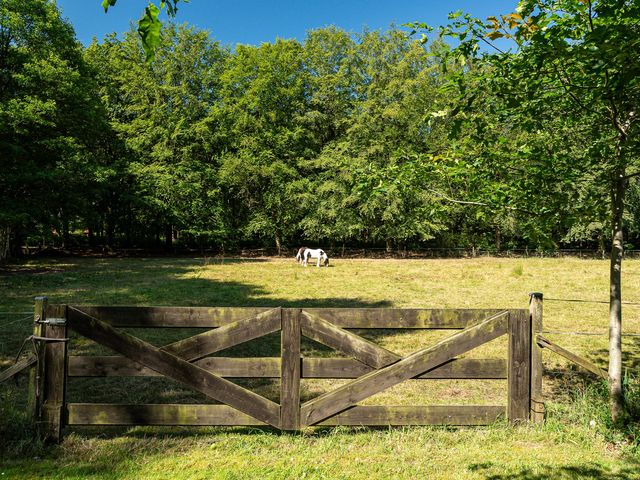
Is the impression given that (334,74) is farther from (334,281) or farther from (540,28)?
(540,28)

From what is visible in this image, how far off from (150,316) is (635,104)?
5.48m

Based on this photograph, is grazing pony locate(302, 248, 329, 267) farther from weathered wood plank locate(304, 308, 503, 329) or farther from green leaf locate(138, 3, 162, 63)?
green leaf locate(138, 3, 162, 63)

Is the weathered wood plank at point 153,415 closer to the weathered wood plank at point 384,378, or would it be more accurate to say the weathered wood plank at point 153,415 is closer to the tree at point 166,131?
the weathered wood plank at point 384,378

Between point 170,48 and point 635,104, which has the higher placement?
point 170,48

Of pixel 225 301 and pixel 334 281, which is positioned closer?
pixel 225 301

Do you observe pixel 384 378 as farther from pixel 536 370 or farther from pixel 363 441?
pixel 536 370

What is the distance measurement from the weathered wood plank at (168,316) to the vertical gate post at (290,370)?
278mm

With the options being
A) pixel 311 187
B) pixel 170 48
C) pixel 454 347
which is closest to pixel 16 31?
pixel 170 48

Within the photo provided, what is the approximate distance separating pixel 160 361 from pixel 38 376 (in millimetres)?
1205

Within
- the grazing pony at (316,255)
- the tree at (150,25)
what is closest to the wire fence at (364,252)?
the grazing pony at (316,255)

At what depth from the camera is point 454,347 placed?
4.72 m

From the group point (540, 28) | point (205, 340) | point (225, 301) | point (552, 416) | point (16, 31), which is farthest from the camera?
point (16, 31)

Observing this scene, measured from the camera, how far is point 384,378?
183 inches

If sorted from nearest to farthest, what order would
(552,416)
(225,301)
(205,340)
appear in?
1. (205,340)
2. (552,416)
3. (225,301)
